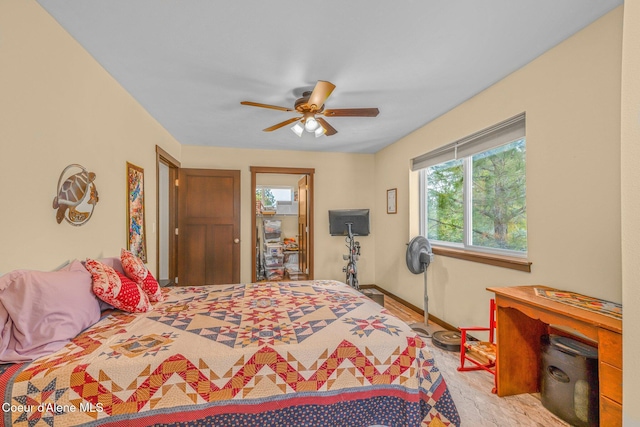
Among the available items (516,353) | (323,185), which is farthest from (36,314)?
(323,185)

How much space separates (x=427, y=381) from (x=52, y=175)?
2.39 metres

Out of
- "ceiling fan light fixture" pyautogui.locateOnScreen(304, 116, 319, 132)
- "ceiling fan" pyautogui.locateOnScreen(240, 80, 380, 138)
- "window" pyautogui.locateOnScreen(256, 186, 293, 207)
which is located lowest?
"window" pyautogui.locateOnScreen(256, 186, 293, 207)

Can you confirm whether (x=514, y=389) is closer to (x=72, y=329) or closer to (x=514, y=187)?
(x=514, y=187)

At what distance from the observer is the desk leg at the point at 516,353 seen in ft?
6.80

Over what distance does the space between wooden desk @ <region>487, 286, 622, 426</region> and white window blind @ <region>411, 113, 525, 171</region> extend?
123 cm

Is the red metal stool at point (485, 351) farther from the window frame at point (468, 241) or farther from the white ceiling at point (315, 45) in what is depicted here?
the white ceiling at point (315, 45)

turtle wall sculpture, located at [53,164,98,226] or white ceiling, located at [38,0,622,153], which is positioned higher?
white ceiling, located at [38,0,622,153]

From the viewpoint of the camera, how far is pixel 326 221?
16.7ft

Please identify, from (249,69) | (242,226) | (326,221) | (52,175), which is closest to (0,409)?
(52,175)

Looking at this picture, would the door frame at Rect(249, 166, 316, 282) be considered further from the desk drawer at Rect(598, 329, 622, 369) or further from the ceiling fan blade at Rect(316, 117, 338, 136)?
the desk drawer at Rect(598, 329, 622, 369)

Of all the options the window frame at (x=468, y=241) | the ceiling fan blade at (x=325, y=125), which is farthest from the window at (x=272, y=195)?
the ceiling fan blade at (x=325, y=125)

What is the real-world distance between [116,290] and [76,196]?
0.71m

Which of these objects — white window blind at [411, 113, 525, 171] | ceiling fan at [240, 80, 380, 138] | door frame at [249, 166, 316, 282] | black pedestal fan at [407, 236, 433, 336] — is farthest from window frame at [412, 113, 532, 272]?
door frame at [249, 166, 316, 282]

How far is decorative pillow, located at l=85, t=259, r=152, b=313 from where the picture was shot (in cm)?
171
